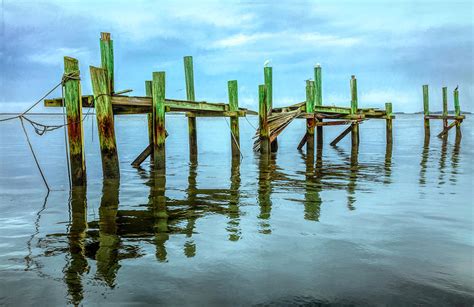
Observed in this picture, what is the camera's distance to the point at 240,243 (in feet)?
18.3

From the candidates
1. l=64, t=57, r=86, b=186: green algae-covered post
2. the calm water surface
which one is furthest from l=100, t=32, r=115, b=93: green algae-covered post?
the calm water surface

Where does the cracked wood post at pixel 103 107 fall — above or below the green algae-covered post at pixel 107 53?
below

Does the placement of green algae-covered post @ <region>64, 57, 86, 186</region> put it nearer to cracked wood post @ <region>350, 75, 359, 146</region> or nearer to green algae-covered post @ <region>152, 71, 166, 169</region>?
green algae-covered post @ <region>152, 71, 166, 169</region>

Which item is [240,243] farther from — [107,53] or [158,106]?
[107,53]

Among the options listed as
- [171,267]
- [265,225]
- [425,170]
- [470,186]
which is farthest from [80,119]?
[425,170]

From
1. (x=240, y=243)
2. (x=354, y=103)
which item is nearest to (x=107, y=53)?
(x=240, y=243)

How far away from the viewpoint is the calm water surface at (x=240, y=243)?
409 centimetres

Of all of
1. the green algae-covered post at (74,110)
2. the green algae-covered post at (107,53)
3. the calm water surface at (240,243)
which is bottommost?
the calm water surface at (240,243)

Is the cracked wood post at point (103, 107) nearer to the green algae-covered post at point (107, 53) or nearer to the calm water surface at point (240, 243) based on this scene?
the green algae-covered post at point (107, 53)

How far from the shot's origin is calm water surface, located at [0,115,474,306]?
409 centimetres

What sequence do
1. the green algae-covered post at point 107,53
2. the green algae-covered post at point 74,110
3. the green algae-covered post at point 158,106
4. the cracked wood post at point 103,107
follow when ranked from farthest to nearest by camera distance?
the green algae-covered post at point 158,106 < the green algae-covered post at point 107,53 < the cracked wood post at point 103,107 < the green algae-covered post at point 74,110

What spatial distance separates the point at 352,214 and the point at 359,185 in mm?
3320

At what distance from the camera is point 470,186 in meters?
10.3

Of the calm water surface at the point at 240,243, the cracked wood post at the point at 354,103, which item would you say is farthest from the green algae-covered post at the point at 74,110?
the cracked wood post at the point at 354,103
